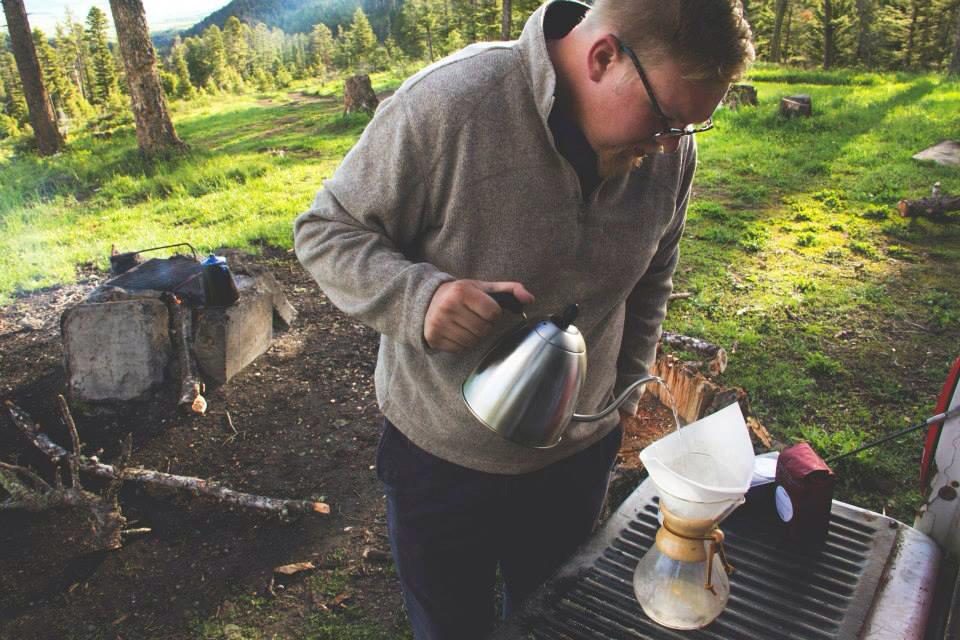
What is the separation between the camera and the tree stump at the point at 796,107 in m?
10.7

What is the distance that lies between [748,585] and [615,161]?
43.7 inches

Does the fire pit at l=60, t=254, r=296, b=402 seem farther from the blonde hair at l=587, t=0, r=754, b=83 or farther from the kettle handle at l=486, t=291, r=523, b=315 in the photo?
the blonde hair at l=587, t=0, r=754, b=83

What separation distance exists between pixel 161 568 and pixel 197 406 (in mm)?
1134

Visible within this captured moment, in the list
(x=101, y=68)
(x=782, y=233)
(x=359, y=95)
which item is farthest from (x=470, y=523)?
(x=101, y=68)

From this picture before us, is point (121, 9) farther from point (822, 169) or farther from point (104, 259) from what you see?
point (822, 169)

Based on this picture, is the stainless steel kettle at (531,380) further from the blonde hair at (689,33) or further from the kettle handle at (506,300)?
the blonde hair at (689,33)

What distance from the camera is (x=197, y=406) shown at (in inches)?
146

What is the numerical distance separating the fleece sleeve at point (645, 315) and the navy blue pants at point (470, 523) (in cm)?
21

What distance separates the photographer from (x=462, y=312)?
3.91ft

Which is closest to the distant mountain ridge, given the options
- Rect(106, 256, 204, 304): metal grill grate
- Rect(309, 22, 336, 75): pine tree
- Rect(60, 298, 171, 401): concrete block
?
Rect(309, 22, 336, 75): pine tree

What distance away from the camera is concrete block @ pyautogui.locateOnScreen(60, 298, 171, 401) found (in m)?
3.79

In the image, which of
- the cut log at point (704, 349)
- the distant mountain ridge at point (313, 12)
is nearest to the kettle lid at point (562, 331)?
the cut log at point (704, 349)

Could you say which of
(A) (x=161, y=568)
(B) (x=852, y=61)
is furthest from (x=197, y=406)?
(B) (x=852, y=61)

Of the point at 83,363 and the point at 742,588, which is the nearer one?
the point at 742,588
